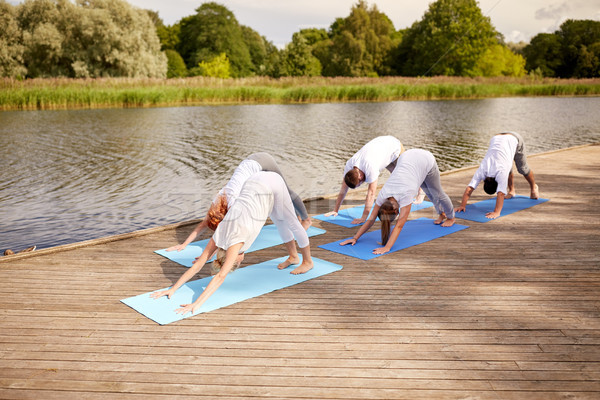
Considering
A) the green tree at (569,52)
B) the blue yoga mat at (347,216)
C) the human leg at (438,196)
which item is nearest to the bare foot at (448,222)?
the human leg at (438,196)

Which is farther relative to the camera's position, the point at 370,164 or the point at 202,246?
the point at 370,164

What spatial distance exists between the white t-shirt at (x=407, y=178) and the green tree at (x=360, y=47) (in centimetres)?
4364

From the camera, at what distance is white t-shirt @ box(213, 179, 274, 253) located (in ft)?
10.3

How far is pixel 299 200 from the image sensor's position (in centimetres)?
472

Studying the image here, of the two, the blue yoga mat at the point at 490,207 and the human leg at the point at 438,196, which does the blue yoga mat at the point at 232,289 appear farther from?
the blue yoga mat at the point at 490,207

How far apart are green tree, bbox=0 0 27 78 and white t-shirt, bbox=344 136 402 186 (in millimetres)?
33065

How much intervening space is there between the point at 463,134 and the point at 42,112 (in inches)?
639

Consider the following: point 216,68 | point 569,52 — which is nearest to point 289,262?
point 216,68

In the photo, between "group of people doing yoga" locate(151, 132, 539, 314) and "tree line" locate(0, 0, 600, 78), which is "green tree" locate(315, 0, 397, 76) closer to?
"tree line" locate(0, 0, 600, 78)

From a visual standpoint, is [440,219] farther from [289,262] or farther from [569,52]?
[569,52]

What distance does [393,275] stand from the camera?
3732 mm

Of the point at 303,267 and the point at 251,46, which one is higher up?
the point at 251,46

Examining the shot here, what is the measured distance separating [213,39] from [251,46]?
857 cm

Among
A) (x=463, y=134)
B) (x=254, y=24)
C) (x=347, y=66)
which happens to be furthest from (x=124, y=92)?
(x=254, y=24)
